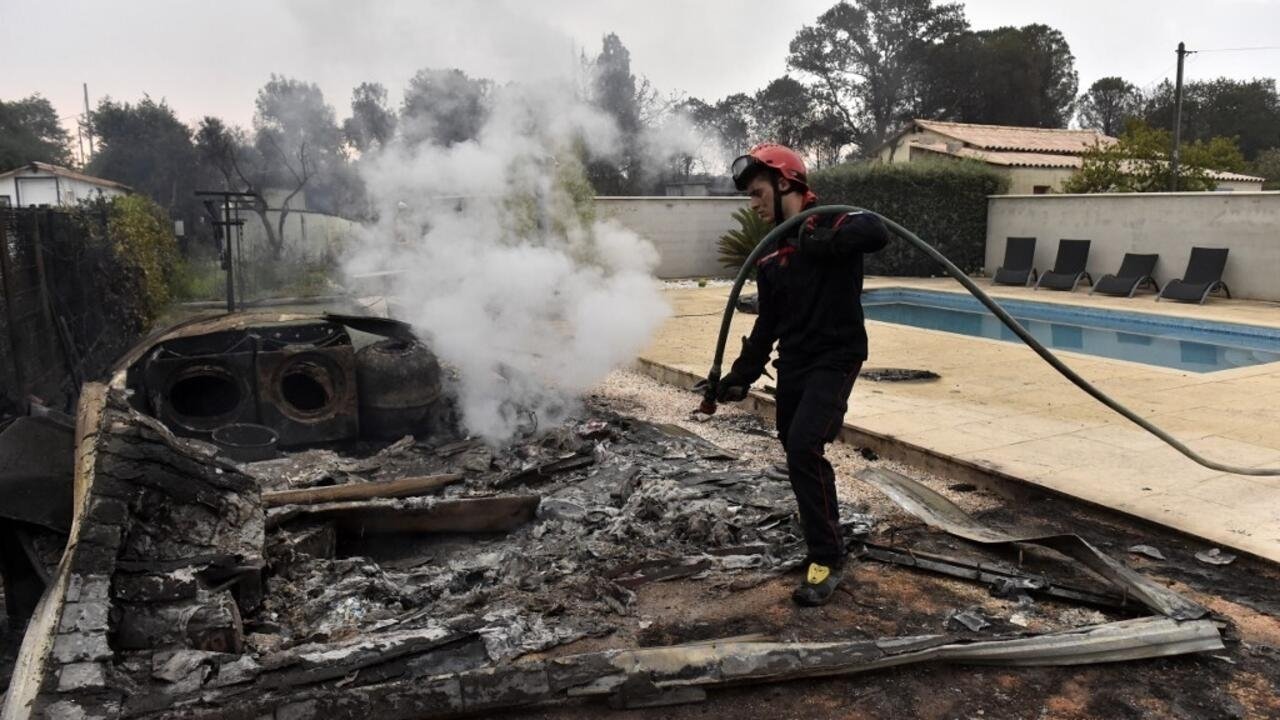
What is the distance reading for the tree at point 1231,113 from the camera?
116 ft

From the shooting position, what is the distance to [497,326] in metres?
7.71

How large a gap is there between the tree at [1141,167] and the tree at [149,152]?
21076 millimetres

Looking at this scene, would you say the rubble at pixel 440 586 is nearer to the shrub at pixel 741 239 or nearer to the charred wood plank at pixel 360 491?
the charred wood plank at pixel 360 491

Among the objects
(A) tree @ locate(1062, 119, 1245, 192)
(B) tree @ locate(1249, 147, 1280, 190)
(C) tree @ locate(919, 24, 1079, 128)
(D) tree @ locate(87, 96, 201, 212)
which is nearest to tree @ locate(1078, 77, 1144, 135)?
(C) tree @ locate(919, 24, 1079, 128)

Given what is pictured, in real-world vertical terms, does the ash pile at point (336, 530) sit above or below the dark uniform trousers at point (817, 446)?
below

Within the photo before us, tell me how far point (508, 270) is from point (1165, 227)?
12291mm

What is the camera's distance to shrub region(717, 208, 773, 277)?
18.3m

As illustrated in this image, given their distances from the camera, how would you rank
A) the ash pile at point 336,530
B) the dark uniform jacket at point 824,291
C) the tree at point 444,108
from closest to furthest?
1. the ash pile at point 336,530
2. the dark uniform jacket at point 824,291
3. the tree at point 444,108

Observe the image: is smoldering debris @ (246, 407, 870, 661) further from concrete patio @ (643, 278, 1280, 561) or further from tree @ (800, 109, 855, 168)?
tree @ (800, 109, 855, 168)

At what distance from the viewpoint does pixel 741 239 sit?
61.0ft

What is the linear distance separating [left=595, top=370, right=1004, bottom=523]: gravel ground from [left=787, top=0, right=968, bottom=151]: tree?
29.5 metres

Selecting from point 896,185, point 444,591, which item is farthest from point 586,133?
point 896,185

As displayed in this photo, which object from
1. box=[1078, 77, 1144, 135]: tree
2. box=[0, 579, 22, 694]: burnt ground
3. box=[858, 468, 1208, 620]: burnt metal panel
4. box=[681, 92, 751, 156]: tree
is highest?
box=[1078, 77, 1144, 135]: tree

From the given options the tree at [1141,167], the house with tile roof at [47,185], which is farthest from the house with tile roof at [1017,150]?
the house with tile roof at [47,185]
